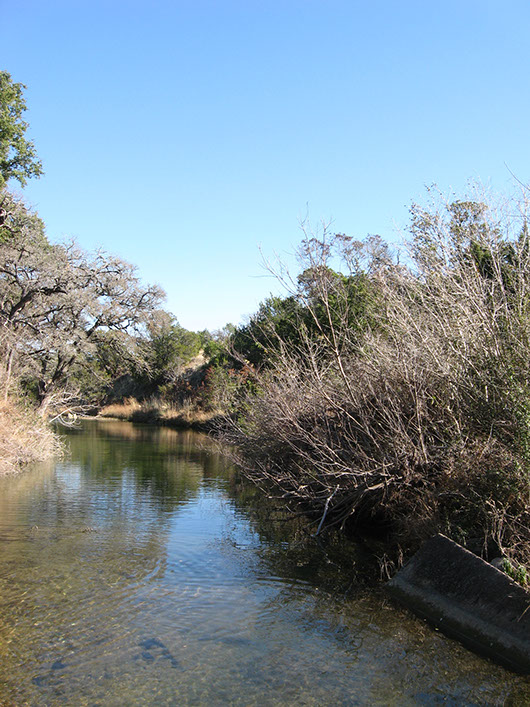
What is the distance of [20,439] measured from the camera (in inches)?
642

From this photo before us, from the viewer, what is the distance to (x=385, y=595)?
7152mm

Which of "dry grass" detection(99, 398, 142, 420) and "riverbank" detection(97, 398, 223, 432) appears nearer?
"riverbank" detection(97, 398, 223, 432)

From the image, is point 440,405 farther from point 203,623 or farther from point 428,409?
point 203,623

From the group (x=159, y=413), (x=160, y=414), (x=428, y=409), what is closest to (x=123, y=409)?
(x=159, y=413)

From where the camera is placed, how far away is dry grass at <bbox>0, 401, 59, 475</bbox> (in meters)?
15.2

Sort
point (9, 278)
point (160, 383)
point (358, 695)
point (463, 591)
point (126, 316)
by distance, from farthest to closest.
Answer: point (160, 383)
point (126, 316)
point (9, 278)
point (463, 591)
point (358, 695)

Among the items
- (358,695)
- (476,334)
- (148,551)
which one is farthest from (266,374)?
(358,695)

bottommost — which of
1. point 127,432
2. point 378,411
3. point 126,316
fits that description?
point 127,432

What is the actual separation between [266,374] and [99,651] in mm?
10555

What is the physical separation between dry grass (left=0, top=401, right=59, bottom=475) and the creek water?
161 inches

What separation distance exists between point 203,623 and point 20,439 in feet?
38.5

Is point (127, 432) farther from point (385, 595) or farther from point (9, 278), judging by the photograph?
point (385, 595)

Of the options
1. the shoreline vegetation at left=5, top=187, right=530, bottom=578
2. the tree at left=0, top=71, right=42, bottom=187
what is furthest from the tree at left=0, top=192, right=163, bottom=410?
the shoreline vegetation at left=5, top=187, right=530, bottom=578

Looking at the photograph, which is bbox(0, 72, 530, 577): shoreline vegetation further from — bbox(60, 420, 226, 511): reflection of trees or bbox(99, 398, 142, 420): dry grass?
bbox(99, 398, 142, 420): dry grass
